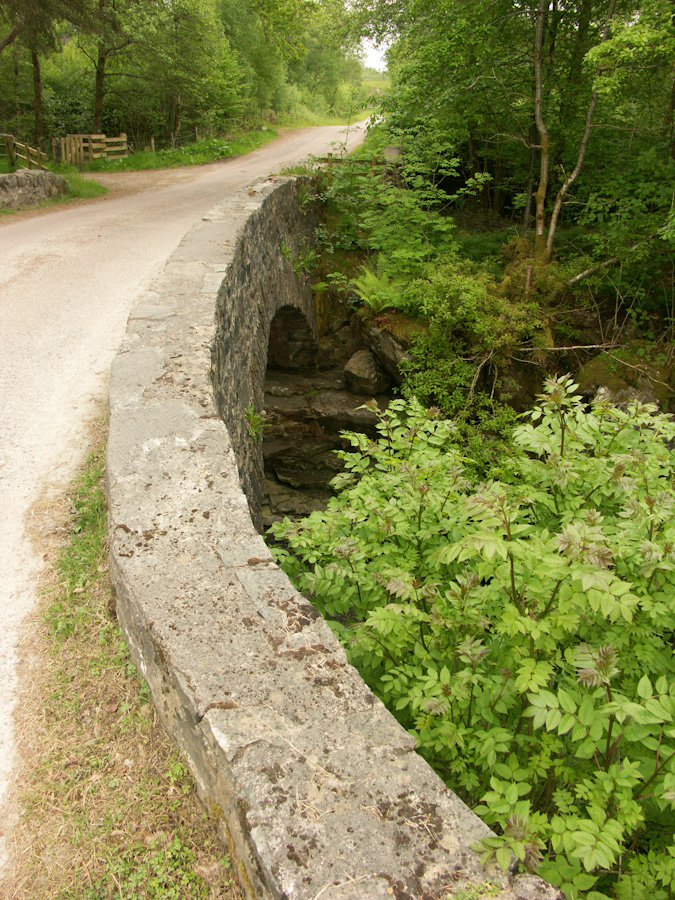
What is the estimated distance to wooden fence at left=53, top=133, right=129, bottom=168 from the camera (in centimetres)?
1692

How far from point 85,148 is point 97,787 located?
20704mm

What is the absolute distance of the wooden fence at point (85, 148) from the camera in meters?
16.9

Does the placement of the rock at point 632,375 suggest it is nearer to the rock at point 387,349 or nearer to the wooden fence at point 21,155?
the rock at point 387,349

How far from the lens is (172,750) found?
201 centimetres

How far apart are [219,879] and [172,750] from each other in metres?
0.46

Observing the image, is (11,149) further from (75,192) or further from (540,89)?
(540,89)

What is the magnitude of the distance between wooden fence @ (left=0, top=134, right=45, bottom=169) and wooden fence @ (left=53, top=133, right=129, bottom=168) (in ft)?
4.28

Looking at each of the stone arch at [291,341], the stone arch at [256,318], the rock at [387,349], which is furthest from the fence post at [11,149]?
the rock at [387,349]

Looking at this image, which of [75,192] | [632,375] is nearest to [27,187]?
[75,192]

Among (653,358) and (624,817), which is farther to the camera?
(653,358)

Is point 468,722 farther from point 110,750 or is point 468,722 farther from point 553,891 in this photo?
point 110,750

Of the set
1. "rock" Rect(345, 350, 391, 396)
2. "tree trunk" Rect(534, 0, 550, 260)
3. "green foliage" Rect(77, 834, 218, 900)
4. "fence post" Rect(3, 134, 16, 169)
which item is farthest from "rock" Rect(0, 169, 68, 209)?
"green foliage" Rect(77, 834, 218, 900)

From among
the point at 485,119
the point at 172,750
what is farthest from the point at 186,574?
the point at 485,119

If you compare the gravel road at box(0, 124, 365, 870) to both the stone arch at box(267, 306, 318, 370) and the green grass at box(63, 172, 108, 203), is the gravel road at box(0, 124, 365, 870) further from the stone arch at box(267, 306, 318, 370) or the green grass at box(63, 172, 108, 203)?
the stone arch at box(267, 306, 318, 370)
